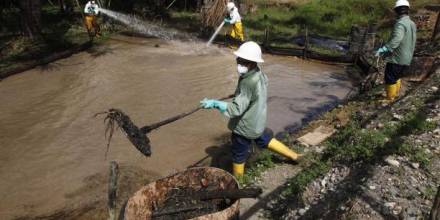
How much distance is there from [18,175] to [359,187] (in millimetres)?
4673

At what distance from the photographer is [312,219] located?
4.34 meters

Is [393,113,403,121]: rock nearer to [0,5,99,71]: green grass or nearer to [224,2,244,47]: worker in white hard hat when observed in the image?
[224,2,244,47]: worker in white hard hat

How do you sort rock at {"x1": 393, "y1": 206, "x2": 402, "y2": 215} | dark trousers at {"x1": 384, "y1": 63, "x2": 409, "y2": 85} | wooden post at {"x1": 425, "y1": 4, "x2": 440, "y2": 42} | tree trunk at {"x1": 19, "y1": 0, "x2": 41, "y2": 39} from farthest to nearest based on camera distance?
tree trunk at {"x1": 19, "y1": 0, "x2": 41, "y2": 39} → wooden post at {"x1": 425, "y1": 4, "x2": 440, "y2": 42} → dark trousers at {"x1": 384, "y1": 63, "x2": 409, "y2": 85} → rock at {"x1": 393, "y1": 206, "x2": 402, "y2": 215}

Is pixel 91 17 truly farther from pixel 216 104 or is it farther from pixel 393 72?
pixel 216 104

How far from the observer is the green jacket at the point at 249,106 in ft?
15.1

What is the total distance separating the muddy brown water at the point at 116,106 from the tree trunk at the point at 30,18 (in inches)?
98.4

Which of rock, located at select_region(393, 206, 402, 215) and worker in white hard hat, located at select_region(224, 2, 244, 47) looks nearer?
rock, located at select_region(393, 206, 402, 215)

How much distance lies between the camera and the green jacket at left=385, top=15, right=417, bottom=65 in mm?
6930

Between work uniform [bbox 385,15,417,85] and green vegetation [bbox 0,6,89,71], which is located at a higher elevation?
work uniform [bbox 385,15,417,85]

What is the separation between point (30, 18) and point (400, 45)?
11.6 metres

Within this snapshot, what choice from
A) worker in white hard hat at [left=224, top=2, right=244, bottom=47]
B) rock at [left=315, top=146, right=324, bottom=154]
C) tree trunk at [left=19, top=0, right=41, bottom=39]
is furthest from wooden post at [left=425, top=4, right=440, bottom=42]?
tree trunk at [left=19, top=0, right=41, bottom=39]

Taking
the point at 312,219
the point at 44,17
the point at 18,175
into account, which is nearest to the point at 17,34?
the point at 44,17

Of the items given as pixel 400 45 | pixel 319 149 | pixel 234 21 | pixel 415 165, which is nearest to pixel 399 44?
pixel 400 45

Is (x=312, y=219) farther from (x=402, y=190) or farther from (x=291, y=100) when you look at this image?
(x=291, y=100)
